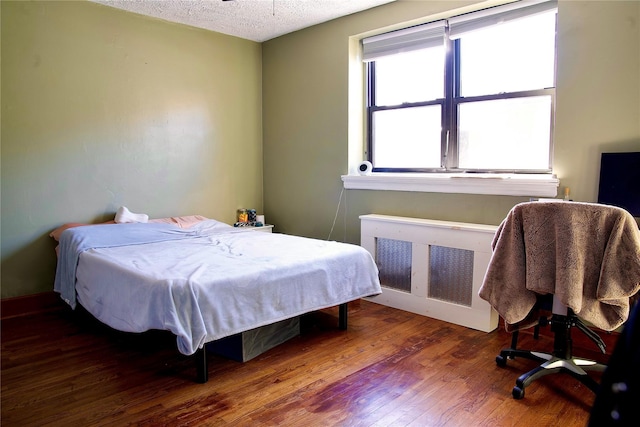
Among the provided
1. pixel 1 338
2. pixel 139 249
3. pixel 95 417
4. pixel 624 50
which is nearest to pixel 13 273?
pixel 1 338

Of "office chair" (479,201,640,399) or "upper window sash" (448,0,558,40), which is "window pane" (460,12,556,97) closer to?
"upper window sash" (448,0,558,40)

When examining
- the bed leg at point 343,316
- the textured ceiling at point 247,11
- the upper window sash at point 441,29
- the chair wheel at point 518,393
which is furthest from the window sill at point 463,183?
the textured ceiling at point 247,11

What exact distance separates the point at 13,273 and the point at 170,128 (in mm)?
1761

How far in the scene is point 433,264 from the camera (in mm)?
3438

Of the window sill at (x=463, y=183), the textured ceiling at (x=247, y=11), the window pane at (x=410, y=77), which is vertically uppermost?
the textured ceiling at (x=247, y=11)

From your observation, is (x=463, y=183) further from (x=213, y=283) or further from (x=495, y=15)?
(x=213, y=283)

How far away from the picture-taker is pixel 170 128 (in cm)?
427

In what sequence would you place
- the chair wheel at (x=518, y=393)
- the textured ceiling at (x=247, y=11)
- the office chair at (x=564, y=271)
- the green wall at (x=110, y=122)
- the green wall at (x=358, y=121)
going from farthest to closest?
the textured ceiling at (x=247, y=11), the green wall at (x=110, y=122), the green wall at (x=358, y=121), the chair wheel at (x=518, y=393), the office chair at (x=564, y=271)

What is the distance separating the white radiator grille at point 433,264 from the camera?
3.14 metres

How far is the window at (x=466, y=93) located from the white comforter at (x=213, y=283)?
4.14 feet

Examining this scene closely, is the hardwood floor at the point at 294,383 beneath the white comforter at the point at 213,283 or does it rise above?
beneath

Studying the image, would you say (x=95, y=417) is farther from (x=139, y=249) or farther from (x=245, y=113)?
(x=245, y=113)

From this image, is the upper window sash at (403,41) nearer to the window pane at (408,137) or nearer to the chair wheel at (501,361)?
the window pane at (408,137)

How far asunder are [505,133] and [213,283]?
2.41 m
